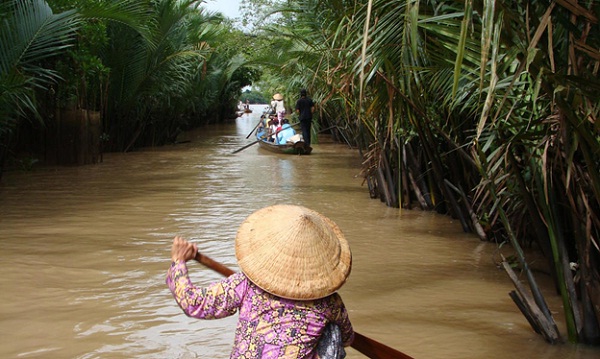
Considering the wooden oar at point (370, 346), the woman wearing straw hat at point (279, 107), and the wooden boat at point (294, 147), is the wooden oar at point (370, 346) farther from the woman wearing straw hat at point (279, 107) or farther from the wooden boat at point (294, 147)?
the woman wearing straw hat at point (279, 107)

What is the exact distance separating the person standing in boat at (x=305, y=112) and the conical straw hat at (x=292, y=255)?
50.3 ft

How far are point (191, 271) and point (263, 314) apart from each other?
11.6ft

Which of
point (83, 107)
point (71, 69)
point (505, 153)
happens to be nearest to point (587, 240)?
point (505, 153)

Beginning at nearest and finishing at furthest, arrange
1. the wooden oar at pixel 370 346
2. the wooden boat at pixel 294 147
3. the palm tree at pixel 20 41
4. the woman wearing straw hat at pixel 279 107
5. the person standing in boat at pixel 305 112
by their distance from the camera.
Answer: the wooden oar at pixel 370 346, the palm tree at pixel 20 41, the wooden boat at pixel 294 147, the person standing in boat at pixel 305 112, the woman wearing straw hat at pixel 279 107

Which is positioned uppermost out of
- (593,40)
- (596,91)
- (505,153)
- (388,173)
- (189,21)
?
(189,21)

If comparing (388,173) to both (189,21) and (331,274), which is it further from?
(189,21)

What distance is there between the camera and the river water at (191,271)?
4457 mm

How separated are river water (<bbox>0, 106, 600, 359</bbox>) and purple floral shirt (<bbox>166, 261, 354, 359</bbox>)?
174 cm

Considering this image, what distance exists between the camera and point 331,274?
102 inches

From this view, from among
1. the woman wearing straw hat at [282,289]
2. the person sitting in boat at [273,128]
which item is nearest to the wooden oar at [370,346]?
the woman wearing straw hat at [282,289]

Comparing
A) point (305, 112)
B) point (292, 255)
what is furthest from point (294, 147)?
point (292, 255)

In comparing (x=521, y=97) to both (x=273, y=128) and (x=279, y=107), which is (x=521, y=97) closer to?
(x=273, y=128)

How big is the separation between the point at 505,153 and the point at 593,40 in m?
0.85

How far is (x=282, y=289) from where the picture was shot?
2.52m
